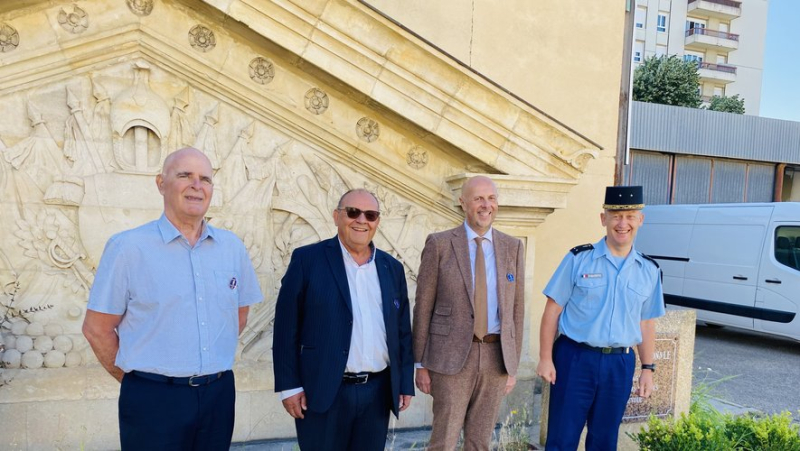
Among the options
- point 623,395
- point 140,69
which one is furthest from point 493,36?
point 623,395

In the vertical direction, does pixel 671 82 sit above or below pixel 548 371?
above

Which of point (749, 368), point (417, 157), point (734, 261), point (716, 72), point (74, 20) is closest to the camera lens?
point (74, 20)

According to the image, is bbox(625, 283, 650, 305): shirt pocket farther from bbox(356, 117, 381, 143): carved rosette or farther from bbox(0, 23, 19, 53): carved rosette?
bbox(0, 23, 19, 53): carved rosette

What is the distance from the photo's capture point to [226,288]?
2.34 meters

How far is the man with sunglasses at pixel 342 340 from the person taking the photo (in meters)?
2.48

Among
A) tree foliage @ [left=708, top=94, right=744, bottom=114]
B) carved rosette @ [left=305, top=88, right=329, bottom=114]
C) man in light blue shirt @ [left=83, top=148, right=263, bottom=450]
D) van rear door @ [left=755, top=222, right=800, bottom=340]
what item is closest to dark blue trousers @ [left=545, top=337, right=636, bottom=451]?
man in light blue shirt @ [left=83, top=148, right=263, bottom=450]

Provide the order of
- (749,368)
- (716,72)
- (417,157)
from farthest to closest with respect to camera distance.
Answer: (716,72) → (749,368) → (417,157)

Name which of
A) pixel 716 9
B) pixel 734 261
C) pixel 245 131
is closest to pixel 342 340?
pixel 245 131

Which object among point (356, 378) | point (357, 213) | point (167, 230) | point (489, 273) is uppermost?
point (357, 213)

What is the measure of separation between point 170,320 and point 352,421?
100 centimetres

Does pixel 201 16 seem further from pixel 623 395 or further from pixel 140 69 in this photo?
pixel 623 395

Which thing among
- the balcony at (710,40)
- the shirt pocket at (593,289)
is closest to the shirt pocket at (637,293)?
the shirt pocket at (593,289)

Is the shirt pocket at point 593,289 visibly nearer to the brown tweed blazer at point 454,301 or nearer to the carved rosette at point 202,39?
the brown tweed blazer at point 454,301

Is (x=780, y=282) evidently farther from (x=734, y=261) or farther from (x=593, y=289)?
(x=593, y=289)
